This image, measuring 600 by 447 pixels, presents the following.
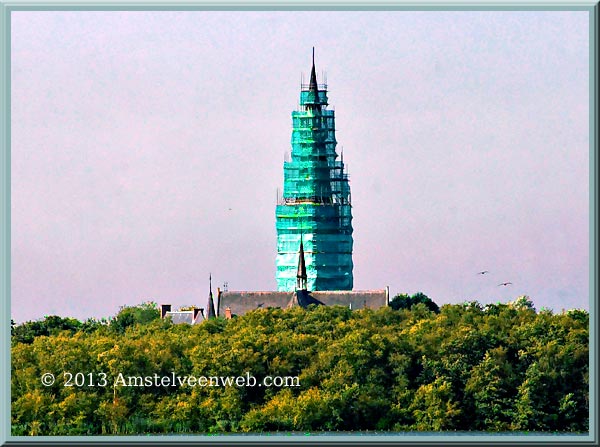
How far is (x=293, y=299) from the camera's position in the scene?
8088 centimetres

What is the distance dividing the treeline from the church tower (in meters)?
32.8

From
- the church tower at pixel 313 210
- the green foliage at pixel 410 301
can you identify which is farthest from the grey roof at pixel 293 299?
the church tower at pixel 313 210

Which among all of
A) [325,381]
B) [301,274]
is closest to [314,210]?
[301,274]

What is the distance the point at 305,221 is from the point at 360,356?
4001 cm

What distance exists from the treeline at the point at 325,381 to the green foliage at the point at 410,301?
17.5m

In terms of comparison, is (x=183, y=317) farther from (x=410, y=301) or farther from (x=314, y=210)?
(x=314, y=210)

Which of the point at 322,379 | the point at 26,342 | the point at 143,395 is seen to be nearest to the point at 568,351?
the point at 322,379

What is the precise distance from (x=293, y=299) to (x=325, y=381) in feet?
90.7

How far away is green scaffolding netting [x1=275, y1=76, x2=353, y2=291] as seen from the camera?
9469 centimetres

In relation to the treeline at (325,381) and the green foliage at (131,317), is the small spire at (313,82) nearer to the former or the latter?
the green foliage at (131,317)

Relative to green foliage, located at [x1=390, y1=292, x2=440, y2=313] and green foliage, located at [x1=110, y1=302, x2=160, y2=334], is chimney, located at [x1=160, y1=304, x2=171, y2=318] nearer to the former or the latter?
green foliage, located at [x1=110, y1=302, x2=160, y2=334]

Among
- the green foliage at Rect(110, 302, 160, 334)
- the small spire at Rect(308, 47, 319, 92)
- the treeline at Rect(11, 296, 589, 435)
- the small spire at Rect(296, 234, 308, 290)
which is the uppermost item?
the small spire at Rect(308, 47, 319, 92)

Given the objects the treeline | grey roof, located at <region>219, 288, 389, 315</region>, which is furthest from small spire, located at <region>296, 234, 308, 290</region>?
the treeline

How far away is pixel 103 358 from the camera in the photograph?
5469 centimetres
